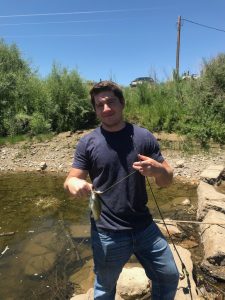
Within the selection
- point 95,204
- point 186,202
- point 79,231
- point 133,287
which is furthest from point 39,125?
point 95,204

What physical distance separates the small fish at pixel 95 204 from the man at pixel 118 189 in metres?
0.09

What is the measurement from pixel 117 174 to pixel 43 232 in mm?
5006

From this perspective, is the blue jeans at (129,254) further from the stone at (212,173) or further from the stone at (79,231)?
the stone at (212,173)

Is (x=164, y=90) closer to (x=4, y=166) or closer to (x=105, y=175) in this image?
(x=4, y=166)

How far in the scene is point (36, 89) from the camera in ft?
61.2

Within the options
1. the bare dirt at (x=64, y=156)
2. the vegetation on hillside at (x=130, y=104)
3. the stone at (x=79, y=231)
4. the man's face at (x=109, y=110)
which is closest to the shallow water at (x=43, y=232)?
the stone at (x=79, y=231)

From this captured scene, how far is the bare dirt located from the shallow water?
4.76 feet

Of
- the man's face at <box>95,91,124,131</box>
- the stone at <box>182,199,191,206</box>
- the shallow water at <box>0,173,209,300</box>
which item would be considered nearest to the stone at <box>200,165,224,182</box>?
the shallow water at <box>0,173,209,300</box>

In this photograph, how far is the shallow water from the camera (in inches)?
219

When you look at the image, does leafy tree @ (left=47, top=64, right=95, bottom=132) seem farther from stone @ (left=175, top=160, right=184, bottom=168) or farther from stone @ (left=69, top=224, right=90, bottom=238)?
stone @ (left=69, top=224, right=90, bottom=238)

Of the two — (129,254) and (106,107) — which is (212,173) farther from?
(106,107)

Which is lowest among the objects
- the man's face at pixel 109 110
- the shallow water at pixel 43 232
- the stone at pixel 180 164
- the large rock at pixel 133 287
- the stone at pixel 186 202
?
the shallow water at pixel 43 232

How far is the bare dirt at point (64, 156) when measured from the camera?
Answer: 1233 cm

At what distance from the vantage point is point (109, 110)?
3.12m
